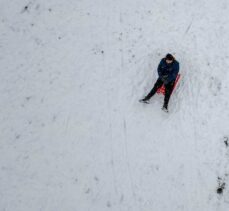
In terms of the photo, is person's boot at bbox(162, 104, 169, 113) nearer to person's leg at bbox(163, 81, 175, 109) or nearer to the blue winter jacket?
person's leg at bbox(163, 81, 175, 109)

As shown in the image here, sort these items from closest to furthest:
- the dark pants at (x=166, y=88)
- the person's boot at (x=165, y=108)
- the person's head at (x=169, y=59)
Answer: the person's head at (x=169, y=59)
the dark pants at (x=166, y=88)
the person's boot at (x=165, y=108)

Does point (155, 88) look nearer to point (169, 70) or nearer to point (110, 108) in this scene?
point (169, 70)

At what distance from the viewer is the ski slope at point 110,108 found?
28.9ft

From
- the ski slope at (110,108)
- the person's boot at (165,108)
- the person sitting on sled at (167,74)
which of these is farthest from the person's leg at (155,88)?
the person's boot at (165,108)

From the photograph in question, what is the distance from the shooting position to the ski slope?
8812mm

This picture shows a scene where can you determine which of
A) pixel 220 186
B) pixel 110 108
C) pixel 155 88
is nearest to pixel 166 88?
pixel 155 88

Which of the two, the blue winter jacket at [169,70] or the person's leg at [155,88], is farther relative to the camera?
the person's leg at [155,88]

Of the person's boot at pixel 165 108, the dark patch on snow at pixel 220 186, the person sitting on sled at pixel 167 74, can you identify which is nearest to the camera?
the dark patch on snow at pixel 220 186

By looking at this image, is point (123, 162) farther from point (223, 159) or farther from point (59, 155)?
point (223, 159)

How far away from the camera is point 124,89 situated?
10336 millimetres

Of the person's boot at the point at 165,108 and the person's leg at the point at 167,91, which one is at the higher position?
the person's leg at the point at 167,91

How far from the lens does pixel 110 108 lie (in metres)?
10.0

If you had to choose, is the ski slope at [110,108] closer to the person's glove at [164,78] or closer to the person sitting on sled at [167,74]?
the person sitting on sled at [167,74]

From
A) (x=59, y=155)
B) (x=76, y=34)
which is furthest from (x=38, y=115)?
(x=76, y=34)
